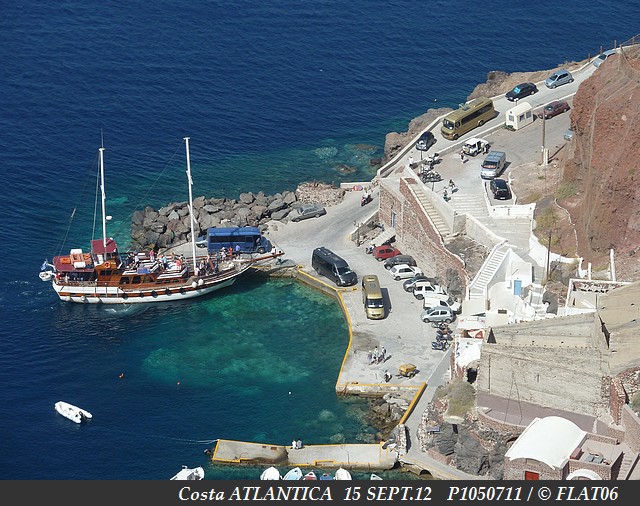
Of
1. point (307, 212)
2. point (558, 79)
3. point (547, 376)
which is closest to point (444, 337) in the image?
point (547, 376)

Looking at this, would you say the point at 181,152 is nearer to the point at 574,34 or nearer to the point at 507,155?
the point at 507,155

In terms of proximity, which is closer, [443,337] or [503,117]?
[443,337]

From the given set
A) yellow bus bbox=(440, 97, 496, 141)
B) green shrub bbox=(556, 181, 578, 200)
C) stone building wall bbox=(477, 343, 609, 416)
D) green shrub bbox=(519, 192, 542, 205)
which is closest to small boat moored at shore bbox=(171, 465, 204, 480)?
stone building wall bbox=(477, 343, 609, 416)

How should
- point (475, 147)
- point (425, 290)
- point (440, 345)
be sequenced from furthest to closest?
point (475, 147) → point (425, 290) → point (440, 345)

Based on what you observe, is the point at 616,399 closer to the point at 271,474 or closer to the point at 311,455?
the point at 311,455

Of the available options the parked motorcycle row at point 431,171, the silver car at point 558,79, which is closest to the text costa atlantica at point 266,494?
the parked motorcycle row at point 431,171

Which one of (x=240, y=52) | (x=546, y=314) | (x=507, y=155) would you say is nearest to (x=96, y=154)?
(x=240, y=52)
